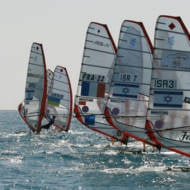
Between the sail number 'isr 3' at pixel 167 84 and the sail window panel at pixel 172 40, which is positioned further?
the sail number 'isr 3' at pixel 167 84

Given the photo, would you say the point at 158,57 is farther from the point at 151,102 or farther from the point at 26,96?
the point at 26,96

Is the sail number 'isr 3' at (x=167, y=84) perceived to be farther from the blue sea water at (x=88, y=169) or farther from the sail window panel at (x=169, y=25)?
the blue sea water at (x=88, y=169)

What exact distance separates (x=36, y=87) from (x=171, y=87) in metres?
27.6

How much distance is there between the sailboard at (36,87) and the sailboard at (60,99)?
2.66 ft

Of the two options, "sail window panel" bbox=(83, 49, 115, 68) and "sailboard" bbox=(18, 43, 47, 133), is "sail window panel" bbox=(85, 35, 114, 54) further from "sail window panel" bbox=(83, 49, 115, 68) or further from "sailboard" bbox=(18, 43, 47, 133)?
"sailboard" bbox=(18, 43, 47, 133)

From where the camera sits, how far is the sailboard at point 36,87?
5109 centimetres

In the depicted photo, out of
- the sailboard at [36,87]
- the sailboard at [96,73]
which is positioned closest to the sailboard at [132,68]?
the sailboard at [96,73]

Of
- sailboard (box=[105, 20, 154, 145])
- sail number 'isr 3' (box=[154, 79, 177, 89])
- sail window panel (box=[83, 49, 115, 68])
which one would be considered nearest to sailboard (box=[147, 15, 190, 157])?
sail number 'isr 3' (box=[154, 79, 177, 89])

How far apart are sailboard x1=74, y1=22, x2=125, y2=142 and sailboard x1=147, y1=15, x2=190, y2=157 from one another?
1177 cm

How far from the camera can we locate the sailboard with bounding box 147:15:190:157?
82.6 feet

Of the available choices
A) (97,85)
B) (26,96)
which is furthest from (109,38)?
(26,96)

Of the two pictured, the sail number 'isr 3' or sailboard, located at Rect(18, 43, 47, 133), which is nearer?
the sail number 'isr 3'

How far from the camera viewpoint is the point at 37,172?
26.3 meters

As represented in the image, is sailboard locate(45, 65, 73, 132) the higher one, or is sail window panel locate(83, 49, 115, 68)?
sail window panel locate(83, 49, 115, 68)
